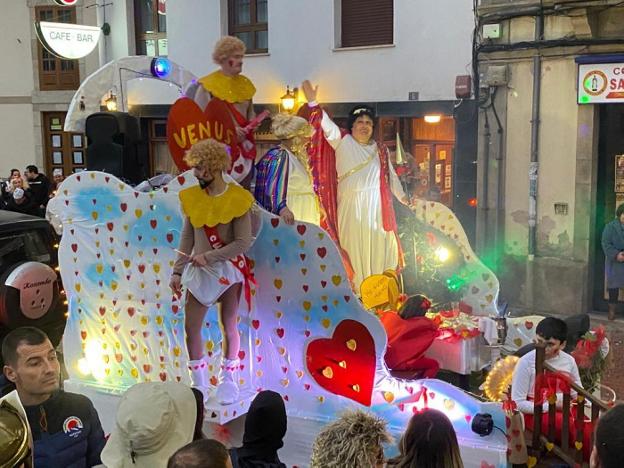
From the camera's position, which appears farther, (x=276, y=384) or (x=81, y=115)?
(x=81, y=115)

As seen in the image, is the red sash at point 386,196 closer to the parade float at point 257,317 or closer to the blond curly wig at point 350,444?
the parade float at point 257,317

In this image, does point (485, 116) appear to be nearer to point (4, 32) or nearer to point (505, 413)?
point (505, 413)

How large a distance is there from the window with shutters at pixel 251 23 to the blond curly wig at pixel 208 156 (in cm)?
1037

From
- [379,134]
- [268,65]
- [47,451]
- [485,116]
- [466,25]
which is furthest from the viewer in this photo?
[268,65]

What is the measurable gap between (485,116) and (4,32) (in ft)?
48.6

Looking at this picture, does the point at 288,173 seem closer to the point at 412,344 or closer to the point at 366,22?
the point at 412,344

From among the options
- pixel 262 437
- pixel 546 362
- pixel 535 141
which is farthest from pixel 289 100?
pixel 262 437

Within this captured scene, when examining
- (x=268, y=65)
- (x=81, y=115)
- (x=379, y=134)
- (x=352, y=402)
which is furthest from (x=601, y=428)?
(x=268, y=65)

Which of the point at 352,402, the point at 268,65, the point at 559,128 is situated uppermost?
the point at 268,65

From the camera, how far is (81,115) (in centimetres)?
763

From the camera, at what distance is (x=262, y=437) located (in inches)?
152

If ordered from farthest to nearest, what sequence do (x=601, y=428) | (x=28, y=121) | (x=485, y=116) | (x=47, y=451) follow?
1. (x=28, y=121)
2. (x=485, y=116)
3. (x=47, y=451)
4. (x=601, y=428)

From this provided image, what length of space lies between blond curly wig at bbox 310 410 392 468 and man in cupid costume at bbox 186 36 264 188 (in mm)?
3206

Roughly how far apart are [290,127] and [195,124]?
726 millimetres
